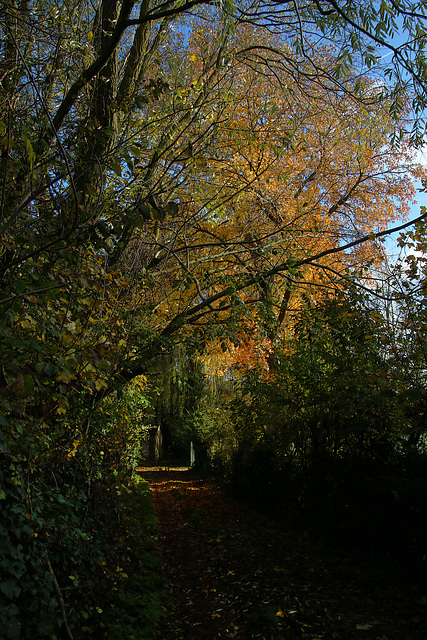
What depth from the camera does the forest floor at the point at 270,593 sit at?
3.86 m

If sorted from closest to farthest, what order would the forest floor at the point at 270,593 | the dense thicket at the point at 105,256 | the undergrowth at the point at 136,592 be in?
the dense thicket at the point at 105,256 < the undergrowth at the point at 136,592 < the forest floor at the point at 270,593

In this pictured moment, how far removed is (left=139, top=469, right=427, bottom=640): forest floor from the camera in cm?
386

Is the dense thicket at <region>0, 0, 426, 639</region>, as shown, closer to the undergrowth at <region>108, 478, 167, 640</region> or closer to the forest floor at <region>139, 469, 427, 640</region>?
the undergrowth at <region>108, 478, 167, 640</region>

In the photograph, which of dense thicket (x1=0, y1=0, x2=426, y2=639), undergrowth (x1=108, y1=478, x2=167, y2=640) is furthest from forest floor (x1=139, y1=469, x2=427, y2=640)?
dense thicket (x1=0, y1=0, x2=426, y2=639)

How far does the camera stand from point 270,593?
183 inches

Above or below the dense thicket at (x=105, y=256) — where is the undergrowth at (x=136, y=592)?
below

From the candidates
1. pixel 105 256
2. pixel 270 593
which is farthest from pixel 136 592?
pixel 105 256

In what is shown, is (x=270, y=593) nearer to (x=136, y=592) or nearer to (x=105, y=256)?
(x=136, y=592)

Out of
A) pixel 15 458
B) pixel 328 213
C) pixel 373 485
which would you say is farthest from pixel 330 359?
pixel 328 213

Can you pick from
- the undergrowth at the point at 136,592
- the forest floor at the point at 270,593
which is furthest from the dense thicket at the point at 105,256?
the forest floor at the point at 270,593

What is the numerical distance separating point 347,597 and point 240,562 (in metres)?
1.72

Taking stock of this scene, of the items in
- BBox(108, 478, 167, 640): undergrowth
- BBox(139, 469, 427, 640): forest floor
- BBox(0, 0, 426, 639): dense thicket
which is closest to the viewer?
BBox(0, 0, 426, 639): dense thicket

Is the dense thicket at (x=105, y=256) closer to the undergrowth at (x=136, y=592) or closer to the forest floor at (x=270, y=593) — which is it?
the undergrowth at (x=136, y=592)

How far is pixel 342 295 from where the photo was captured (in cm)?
562
